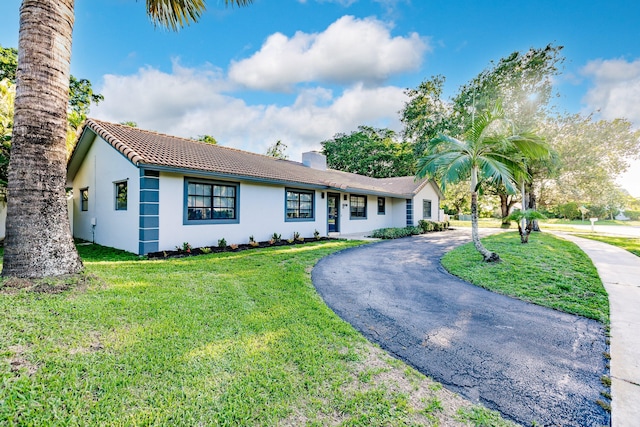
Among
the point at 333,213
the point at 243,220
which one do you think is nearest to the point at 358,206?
the point at 333,213

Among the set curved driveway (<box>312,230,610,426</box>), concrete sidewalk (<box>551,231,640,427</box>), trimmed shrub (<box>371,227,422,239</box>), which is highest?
trimmed shrub (<box>371,227,422,239</box>)

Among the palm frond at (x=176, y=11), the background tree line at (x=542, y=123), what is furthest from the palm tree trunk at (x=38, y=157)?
the background tree line at (x=542, y=123)

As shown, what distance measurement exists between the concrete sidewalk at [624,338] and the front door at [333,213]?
408 inches

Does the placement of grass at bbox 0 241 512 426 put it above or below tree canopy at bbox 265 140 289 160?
below

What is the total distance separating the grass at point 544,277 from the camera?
15.8 feet

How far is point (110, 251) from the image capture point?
907 cm

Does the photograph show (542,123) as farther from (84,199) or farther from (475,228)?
(84,199)

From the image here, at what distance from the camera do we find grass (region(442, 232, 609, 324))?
189 inches

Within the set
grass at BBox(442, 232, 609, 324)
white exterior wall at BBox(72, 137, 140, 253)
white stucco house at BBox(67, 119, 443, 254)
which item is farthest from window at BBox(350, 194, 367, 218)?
white exterior wall at BBox(72, 137, 140, 253)

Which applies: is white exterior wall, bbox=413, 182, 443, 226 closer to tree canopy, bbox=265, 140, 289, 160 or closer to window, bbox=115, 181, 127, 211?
window, bbox=115, 181, 127, 211

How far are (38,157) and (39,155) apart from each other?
0.04 m

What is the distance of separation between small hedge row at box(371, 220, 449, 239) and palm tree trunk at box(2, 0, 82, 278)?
12.7m

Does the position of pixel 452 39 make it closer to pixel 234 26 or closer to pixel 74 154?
pixel 234 26

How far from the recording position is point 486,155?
8797mm
